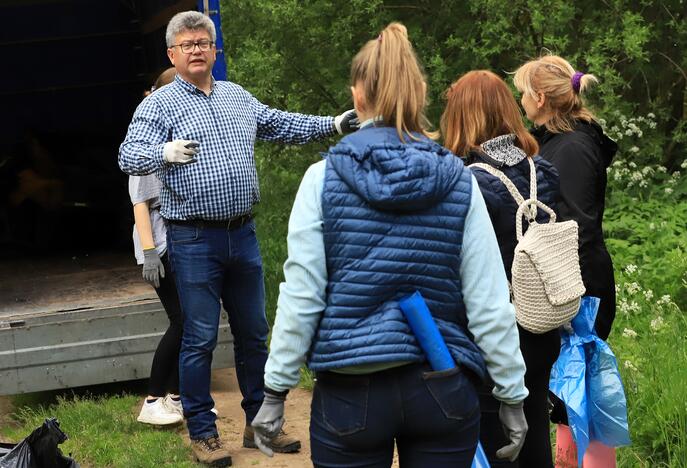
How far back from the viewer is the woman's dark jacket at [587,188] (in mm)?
4375

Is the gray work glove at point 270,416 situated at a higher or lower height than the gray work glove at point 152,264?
higher

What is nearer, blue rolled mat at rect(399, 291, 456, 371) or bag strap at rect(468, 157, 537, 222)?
blue rolled mat at rect(399, 291, 456, 371)

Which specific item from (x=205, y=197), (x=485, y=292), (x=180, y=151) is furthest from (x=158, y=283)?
(x=485, y=292)

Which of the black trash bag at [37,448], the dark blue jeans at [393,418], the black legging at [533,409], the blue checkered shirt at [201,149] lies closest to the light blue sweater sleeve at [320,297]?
the dark blue jeans at [393,418]

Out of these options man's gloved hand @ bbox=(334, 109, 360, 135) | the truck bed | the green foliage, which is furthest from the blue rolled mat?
the green foliage

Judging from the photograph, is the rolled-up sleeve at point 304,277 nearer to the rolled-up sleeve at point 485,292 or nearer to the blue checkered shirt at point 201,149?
the rolled-up sleeve at point 485,292

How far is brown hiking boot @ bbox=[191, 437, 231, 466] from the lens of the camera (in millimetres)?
5387

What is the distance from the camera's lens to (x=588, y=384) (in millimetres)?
4453

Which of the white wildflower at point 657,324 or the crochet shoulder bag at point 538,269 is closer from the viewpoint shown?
the crochet shoulder bag at point 538,269

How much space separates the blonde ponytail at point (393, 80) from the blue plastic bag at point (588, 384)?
1656mm

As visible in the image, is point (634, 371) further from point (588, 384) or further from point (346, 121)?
point (346, 121)

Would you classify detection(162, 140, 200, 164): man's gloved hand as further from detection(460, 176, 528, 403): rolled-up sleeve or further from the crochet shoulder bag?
detection(460, 176, 528, 403): rolled-up sleeve

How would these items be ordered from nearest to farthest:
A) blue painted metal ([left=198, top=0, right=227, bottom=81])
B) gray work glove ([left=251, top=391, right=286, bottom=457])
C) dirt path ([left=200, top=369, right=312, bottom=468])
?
gray work glove ([left=251, top=391, right=286, bottom=457]) < dirt path ([left=200, top=369, right=312, bottom=468]) < blue painted metal ([left=198, top=0, right=227, bottom=81])

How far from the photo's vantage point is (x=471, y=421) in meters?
3.05
